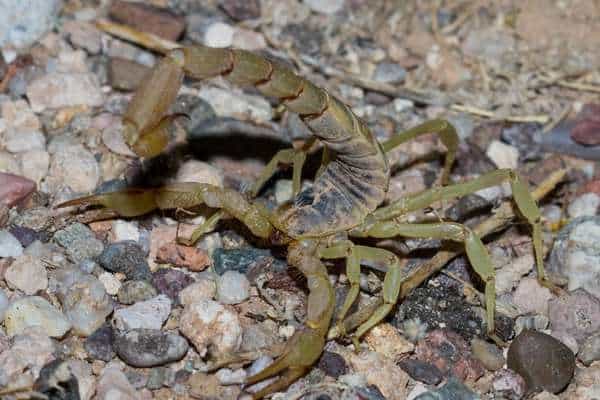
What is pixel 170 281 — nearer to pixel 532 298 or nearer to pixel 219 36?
pixel 532 298

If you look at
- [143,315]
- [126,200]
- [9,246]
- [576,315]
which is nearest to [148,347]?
[143,315]

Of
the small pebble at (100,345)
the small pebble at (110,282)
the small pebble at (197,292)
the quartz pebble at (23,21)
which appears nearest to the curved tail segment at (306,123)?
the small pebble at (197,292)

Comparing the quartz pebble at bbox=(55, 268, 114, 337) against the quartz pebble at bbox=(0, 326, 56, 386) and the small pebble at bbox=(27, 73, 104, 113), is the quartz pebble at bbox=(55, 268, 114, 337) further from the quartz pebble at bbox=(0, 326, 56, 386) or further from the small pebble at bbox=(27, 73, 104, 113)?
the small pebble at bbox=(27, 73, 104, 113)

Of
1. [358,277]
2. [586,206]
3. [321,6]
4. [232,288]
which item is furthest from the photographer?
[321,6]

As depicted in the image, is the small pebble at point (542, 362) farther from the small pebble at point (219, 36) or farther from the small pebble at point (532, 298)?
the small pebble at point (219, 36)

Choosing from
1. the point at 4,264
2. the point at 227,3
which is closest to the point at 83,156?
the point at 4,264

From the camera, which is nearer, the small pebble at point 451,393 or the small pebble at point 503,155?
the small pebble at point 451,393

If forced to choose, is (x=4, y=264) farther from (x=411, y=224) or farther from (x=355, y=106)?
(x=355, y=106)
